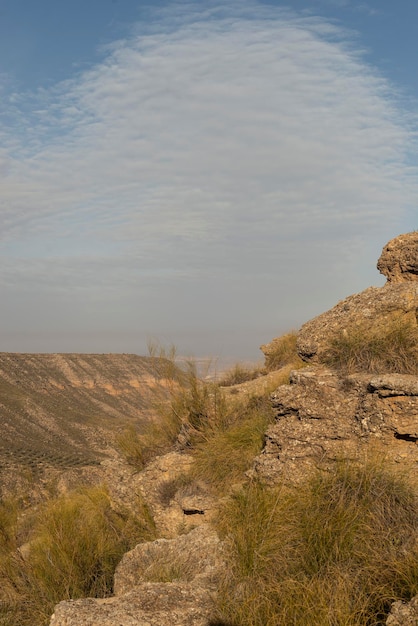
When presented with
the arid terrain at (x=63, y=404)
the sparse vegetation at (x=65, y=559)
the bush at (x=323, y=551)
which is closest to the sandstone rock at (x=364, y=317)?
the bush at (x=323, y=551)

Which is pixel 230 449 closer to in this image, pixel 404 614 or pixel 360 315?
pixel 360 315

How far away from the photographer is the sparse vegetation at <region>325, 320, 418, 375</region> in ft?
21.7

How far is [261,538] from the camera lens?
4.67m

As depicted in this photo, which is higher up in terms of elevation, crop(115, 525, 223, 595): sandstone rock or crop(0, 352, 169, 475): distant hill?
crop(115, 525, 223, 595): sandstone rock

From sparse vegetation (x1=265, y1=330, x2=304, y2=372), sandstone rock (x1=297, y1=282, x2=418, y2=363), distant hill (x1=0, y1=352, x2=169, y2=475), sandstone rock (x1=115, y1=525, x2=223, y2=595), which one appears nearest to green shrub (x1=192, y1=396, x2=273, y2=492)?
sandstone rock (x1=297, y1=282, x2=418, y2=363)

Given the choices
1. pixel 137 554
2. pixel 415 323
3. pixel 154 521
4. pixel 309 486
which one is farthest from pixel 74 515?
pixel 415 323

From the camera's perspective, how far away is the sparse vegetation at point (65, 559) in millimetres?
5617

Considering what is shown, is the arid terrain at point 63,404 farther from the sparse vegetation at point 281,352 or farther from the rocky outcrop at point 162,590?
the rocky outcrop at point 162,590

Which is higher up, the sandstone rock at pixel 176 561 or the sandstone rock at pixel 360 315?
the sandstone rock at pixel 360 315

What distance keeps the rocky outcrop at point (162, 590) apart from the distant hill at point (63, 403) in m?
27.8

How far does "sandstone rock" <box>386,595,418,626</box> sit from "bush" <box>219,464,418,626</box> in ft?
1.08

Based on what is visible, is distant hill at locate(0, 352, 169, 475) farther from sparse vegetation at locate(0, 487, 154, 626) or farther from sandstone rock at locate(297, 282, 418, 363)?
sandstone rock at locate(297, 282, 418, 363)

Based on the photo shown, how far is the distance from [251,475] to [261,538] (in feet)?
4.26

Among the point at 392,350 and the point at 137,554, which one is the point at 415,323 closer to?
the point at 392,350
